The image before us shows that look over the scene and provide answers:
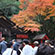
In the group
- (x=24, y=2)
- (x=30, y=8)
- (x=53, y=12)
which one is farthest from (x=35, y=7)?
(x=24, y=2)

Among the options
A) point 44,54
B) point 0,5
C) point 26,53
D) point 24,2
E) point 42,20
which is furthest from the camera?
point 0,5

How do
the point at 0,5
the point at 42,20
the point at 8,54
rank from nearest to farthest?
the point at 8,54, the point at 42,20, the point at 0,5

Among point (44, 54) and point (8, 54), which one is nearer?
point (44, 54)

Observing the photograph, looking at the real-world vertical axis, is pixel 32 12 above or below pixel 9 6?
above

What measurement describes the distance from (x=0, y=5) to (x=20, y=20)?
715 cm

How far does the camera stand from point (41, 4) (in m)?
16.1

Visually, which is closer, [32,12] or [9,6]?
[32,12]

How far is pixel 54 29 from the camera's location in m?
19.2

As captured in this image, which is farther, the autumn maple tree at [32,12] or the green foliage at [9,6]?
the green foliage at [9,6]

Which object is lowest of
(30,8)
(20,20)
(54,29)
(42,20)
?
(54,29)

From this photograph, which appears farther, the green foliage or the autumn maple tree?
the green foliage

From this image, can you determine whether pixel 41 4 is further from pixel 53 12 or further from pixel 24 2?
pixel 24 2

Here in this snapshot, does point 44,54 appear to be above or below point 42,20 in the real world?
above

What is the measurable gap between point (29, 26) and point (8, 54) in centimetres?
1139
